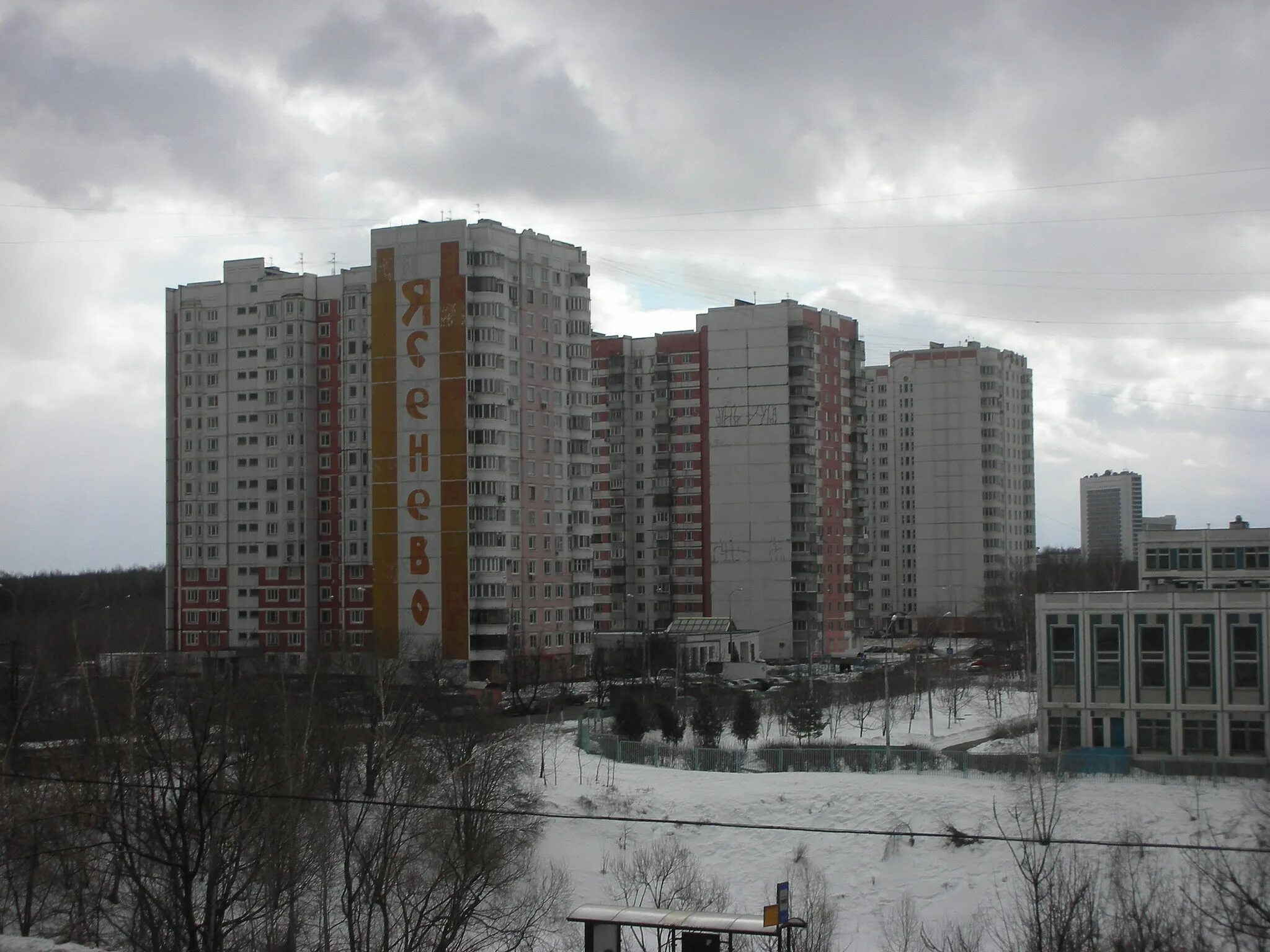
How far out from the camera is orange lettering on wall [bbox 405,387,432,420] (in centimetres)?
5734

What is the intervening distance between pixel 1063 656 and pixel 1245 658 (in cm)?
445

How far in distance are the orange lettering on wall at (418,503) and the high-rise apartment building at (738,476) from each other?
20752mm

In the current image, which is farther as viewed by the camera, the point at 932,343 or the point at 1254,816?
the point at 932,343

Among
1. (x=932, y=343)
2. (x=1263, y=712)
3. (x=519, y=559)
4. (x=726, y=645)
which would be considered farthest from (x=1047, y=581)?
(x=1263, y=712)

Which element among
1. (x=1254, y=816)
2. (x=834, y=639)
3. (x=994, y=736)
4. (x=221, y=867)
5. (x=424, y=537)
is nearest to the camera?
(x=221, y=867)

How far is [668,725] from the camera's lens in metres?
39.7

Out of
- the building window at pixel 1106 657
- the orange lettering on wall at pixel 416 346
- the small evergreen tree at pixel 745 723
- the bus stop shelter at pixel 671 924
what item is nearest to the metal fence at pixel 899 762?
the small evergreen tree at pixel 745 723

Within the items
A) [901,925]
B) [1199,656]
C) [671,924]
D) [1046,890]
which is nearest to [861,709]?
[1199,656]

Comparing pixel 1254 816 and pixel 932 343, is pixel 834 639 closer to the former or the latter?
pixel 932 343

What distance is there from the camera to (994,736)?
4047cm

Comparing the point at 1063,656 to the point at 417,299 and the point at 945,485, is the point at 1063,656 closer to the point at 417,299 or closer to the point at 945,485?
the point at 417,299

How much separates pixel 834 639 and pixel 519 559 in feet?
83.3

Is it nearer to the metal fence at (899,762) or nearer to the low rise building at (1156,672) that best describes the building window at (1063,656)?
the low rise building at (1156,672)

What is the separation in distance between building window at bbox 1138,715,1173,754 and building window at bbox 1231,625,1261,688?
2.00 meters
